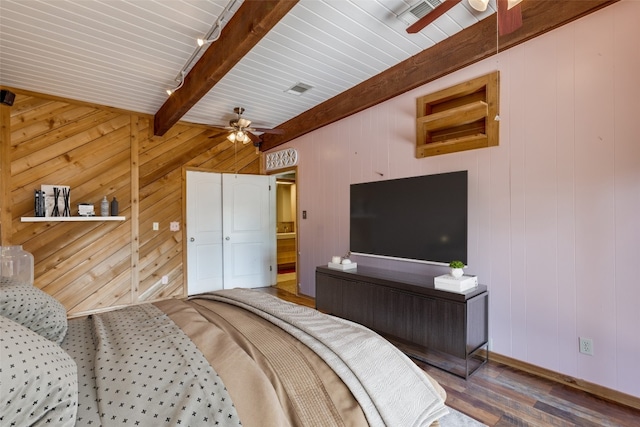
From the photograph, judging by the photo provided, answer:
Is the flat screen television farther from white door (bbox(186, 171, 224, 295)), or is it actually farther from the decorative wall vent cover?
white door (bbox(186, 171, 224, 295))

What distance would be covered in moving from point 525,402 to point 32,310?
2941mm

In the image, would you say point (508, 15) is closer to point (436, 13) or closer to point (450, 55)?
point (436, 13)

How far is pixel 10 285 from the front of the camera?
1462 millimetres

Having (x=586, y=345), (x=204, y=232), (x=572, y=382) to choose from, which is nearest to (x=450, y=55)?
(x=586, y=345)

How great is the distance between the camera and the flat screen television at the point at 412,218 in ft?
9.25

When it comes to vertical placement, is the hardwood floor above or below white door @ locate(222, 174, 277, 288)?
below

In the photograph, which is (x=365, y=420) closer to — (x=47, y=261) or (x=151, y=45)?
(x=151, y=45)

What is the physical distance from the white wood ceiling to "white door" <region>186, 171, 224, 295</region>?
1446 mm

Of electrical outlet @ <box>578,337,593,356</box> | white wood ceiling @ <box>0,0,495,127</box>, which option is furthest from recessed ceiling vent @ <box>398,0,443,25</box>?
electrical outlet @ <box>578,337,593,356</box>

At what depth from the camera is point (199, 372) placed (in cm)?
109

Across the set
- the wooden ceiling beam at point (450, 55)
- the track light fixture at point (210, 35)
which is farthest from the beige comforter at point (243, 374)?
the wooden ceiling beam at point (450, 55)

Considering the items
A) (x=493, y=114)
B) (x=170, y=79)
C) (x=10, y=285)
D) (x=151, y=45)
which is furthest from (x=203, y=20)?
(x=493, y=114)

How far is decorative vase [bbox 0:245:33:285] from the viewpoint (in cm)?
321

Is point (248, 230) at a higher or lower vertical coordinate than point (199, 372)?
higher
